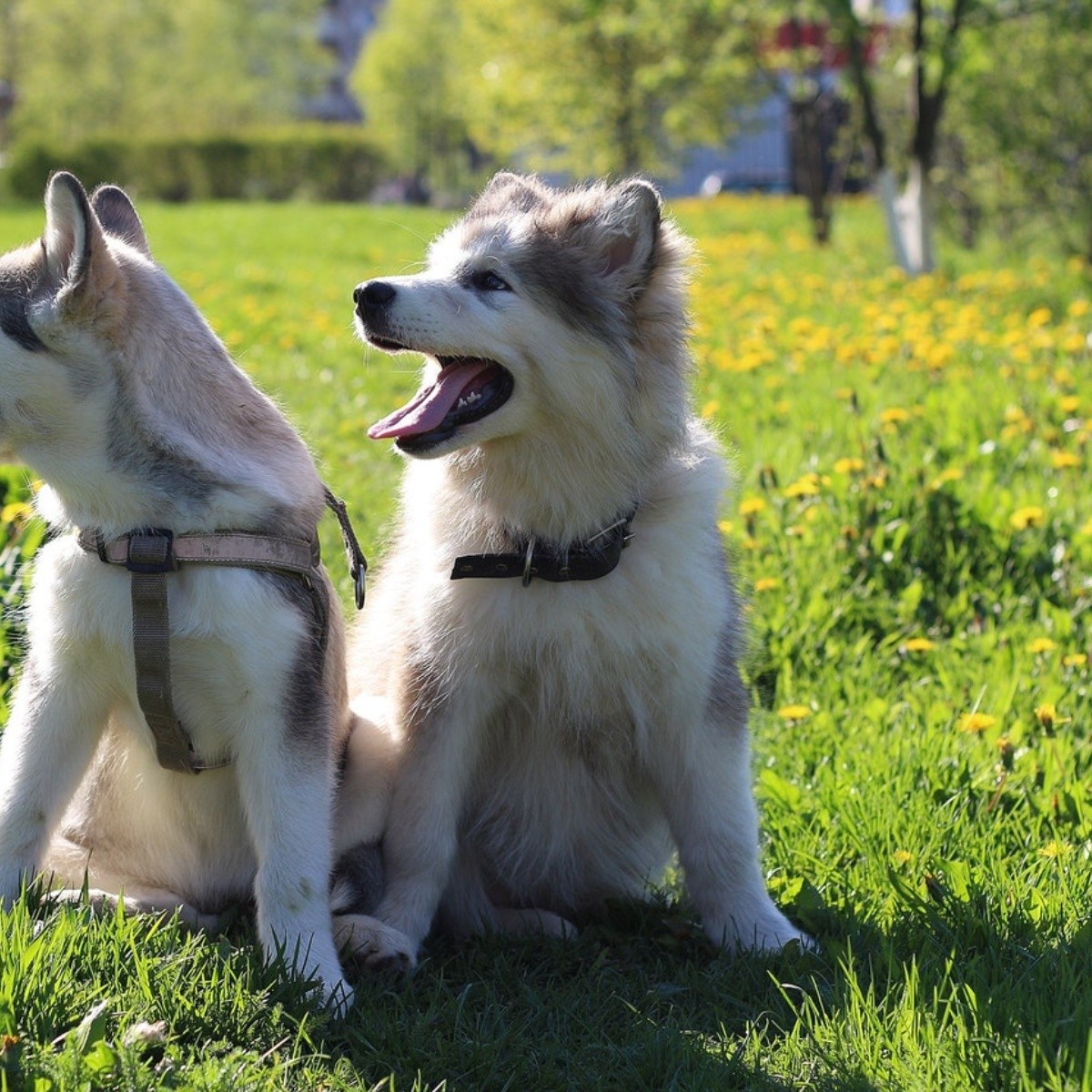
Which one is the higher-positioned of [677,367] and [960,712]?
[677,367]

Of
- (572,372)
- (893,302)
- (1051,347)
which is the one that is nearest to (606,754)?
(572,372)

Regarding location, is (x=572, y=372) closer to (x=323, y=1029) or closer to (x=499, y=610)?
(x=499, y=610)

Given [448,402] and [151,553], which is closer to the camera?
[151,553]

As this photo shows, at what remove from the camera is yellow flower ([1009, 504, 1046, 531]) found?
15.9 feet

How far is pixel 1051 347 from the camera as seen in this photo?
7.43 meters

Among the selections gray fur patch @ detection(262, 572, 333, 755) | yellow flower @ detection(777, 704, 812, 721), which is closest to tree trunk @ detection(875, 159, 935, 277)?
yellow flower @ detection(777, 704, 812, 721)

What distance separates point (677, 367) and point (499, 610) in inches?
29.3

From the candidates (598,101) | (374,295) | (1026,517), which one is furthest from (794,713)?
(598,101)

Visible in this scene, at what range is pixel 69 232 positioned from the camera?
8.89ft

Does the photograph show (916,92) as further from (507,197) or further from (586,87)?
(586,87)

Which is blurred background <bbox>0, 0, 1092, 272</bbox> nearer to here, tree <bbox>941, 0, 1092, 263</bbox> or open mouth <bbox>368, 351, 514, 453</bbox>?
tree <bbox>941, 0, 1092, 263</bbox>

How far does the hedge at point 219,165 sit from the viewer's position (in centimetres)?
3541

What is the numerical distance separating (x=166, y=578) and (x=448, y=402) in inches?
30.5

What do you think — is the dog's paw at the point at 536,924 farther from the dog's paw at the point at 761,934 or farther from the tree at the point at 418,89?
the tree at the point at 418,89
